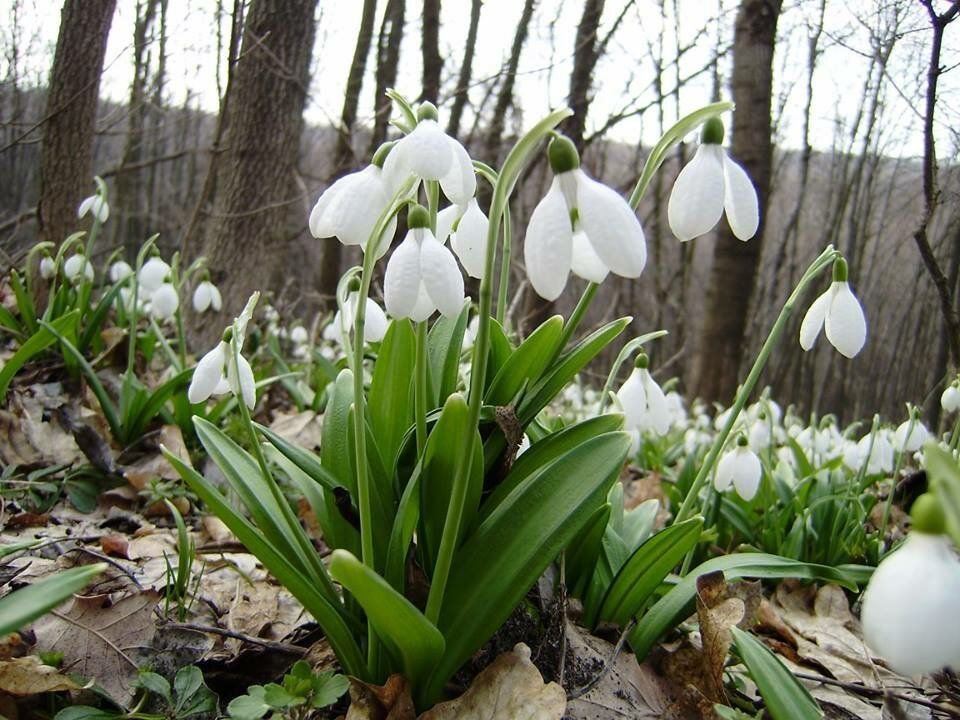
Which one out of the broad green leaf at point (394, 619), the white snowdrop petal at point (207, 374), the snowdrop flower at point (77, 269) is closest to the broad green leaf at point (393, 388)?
the white snowdrop petal at point (207, 374)

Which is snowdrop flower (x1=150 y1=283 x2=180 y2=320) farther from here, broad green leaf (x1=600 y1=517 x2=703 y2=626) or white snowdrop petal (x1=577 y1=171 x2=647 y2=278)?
white snowdrop petal (x1=577 y1=171 x2=647 y2=278)

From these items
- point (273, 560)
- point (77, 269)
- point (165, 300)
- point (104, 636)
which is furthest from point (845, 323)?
point (77, 269)

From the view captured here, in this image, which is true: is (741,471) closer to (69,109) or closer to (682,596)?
(682,596)

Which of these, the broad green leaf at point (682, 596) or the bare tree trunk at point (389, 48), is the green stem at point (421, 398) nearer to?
the broad green leaf at point (682, 596)

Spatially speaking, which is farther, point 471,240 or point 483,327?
point 471,240

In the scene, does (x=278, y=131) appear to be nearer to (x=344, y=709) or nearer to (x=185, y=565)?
(x=185, y=565)
